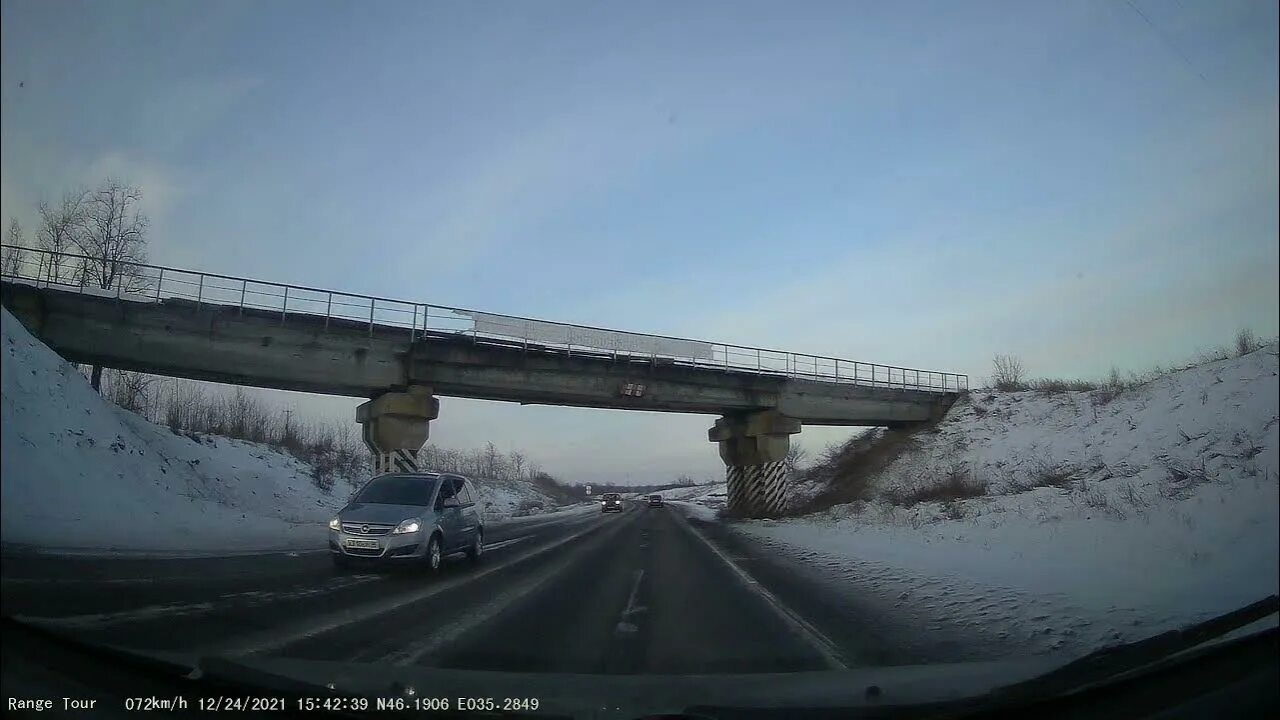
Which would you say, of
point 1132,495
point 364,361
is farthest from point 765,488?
point 1132,495

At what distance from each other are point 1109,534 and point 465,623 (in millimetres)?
9250

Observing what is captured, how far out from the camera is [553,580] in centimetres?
1170

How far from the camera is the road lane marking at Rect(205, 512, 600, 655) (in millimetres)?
5512

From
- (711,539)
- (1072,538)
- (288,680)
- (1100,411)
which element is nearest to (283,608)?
(288,680)

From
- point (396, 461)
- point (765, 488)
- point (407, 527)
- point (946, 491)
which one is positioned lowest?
point (407, 527)

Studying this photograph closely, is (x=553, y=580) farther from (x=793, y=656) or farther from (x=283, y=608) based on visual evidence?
(x=793, y=656)

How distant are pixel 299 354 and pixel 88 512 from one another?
656 inches

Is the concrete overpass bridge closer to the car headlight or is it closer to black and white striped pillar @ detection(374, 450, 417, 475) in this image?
black and white striped pillar @ detection(374, 450, 417, 475)

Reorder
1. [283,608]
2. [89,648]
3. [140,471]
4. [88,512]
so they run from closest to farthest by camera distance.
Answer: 1. [89,648]
2. [283,608]
3. [88,512]
4. [140,471]

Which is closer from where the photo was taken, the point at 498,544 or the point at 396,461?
the point at 498,544

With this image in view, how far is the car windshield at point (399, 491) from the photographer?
40.6 ft

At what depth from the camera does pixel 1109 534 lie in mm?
10094

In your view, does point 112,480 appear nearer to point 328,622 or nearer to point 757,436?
point 328,622

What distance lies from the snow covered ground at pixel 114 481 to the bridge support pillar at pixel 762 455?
69.2 feet
